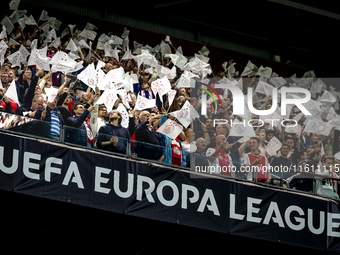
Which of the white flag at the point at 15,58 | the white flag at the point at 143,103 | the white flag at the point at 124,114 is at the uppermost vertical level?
the white flag at the point at 15,58

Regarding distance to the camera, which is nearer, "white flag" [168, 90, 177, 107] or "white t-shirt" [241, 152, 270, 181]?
"white t-shirt" [241, 152, 270, 181]

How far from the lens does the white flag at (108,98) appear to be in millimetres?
9672

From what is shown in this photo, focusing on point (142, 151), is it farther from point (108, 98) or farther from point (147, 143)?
point (108, 98)

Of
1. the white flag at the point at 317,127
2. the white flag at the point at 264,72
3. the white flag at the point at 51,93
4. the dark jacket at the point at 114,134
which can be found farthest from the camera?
the white flag at the point at 264,72

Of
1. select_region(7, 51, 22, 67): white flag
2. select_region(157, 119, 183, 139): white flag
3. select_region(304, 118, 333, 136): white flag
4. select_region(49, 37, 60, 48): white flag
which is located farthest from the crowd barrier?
select_region(49, 37, 60, 48): white flag

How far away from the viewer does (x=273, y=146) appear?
34.9 ft

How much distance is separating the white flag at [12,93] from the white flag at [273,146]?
4647 mm

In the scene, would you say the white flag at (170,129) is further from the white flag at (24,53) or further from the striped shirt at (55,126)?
the white flag at (24,53)

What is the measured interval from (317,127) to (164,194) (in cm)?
417

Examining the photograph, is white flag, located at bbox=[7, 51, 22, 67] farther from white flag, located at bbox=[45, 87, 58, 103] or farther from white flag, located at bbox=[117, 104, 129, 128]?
→ white flag, located at bbox=[117, 104, 129, 128]

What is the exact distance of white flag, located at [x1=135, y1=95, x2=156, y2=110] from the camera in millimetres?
10113

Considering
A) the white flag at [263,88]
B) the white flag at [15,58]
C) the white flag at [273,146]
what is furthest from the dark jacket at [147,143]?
the white flag at [263,88]

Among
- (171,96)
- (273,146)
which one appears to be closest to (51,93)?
(171,96)

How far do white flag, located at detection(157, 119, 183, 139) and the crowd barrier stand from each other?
1.16 ft
